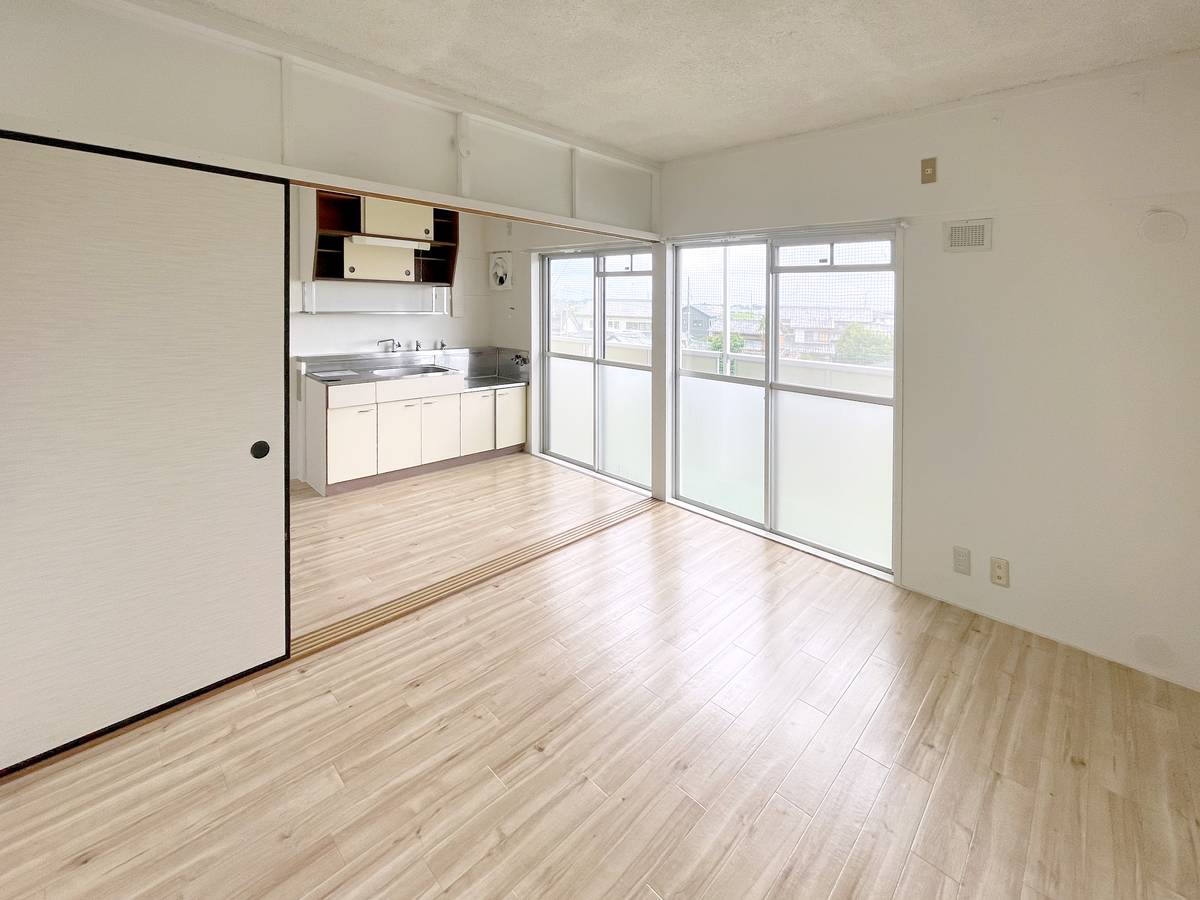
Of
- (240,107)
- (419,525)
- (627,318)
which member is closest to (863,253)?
(627,318)

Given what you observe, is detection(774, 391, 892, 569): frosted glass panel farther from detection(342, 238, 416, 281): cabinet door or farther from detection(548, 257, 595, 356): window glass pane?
detection(342, 238, 416, 281): cabinet door

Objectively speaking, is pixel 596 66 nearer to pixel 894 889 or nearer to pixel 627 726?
pixel 627 726

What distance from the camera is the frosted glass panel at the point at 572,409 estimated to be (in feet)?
19.5

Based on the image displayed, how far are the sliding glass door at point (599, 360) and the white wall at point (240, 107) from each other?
1880 mm

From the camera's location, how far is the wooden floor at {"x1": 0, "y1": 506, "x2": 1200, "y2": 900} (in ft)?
5.71

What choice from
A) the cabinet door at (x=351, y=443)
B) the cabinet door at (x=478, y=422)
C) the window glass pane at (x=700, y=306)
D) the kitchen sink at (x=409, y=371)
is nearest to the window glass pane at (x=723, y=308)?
the window glass pane at (x=700, y=306)

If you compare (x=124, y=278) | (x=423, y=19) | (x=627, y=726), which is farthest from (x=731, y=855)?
(x=423, y=19)

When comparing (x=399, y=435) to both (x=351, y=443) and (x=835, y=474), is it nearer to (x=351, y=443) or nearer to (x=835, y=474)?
(x=351, y=443)

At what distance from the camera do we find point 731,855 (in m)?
1.80

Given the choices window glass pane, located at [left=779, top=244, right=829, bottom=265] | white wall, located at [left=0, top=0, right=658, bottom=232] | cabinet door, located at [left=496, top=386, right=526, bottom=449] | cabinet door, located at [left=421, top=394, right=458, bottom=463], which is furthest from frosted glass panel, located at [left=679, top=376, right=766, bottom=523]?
cabinet door, located at [left=421, top=394, right=458, bottom=463]

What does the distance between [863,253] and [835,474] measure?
1.32 meters

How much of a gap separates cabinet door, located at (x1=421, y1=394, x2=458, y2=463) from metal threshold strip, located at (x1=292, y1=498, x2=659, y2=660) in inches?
77.8

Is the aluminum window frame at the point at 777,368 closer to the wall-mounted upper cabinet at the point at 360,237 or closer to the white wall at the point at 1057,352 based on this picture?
the white wall at the point at 1057,352

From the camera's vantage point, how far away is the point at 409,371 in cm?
608
